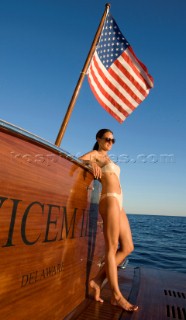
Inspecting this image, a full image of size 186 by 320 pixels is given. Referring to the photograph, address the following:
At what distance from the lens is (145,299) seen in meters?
3.00

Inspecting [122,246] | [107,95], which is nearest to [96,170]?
[122,246]

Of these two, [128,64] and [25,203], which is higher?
[128,64]

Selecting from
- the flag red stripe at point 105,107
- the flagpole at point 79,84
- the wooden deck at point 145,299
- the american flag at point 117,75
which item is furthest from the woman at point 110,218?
the american flag at point 117,75

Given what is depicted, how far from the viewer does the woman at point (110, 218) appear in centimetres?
262

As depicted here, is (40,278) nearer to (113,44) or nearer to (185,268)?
(113,44)

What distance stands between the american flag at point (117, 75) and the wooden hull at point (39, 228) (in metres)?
2.68

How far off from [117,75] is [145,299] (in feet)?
12.9

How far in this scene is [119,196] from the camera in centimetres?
280

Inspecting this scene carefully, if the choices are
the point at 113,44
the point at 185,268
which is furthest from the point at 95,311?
the point at 185,268

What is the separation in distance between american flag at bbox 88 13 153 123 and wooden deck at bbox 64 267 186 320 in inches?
114

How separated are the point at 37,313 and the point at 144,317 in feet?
3.53

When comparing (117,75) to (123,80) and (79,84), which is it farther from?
(79,84)

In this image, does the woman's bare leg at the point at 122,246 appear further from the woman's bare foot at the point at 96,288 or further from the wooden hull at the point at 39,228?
the wooden hull at the point at 39,228

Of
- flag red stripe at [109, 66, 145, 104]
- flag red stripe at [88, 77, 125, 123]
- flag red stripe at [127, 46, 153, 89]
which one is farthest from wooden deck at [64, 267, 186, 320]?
flag red stripe at [127, 46, 153, 89]
